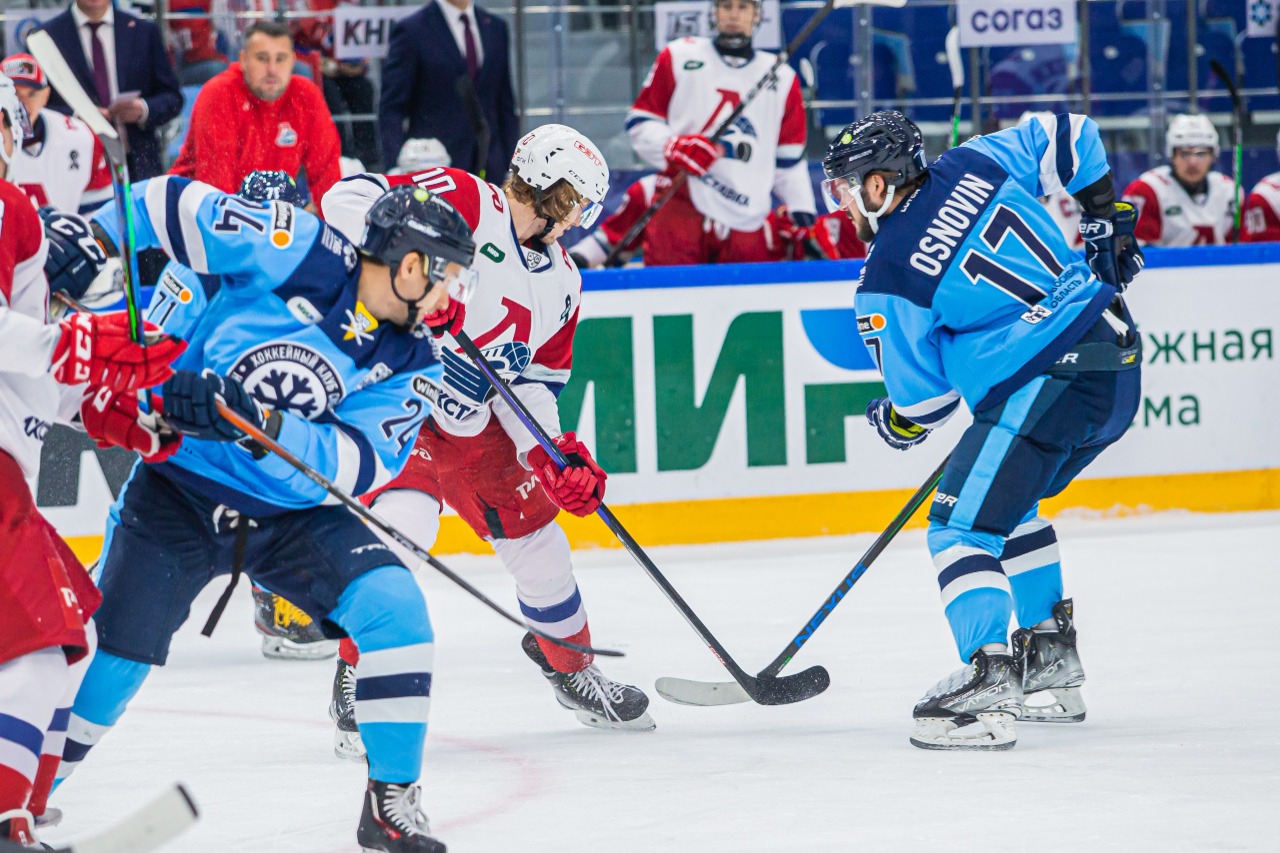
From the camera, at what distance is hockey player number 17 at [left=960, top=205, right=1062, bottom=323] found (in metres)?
3.35

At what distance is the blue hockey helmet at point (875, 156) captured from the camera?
3369mm

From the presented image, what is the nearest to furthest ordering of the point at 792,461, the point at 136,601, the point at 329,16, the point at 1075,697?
1. the point at 136,601
2. the point at 1075,697
3. the point at 792,461
4. the point at 329,16

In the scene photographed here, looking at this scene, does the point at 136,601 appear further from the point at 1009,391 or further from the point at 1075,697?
the point at 1075,697

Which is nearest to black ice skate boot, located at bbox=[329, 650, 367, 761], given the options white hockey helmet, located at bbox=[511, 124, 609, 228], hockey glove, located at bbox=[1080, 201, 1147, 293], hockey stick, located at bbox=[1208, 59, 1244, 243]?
white hockey helmet, located at bbox=[511, 124, 609, 228]

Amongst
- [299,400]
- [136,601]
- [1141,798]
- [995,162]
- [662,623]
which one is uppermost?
[995,162]

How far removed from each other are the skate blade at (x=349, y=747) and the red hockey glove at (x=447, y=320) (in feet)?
2.59

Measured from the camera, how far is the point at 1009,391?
3404mm

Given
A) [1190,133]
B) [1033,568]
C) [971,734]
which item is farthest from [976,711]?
[1190,133]

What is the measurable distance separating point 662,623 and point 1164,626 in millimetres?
1292

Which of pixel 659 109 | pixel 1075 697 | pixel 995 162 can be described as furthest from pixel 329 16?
pixel 1075 697

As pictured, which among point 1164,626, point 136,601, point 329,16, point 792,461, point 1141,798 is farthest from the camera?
point 329,16

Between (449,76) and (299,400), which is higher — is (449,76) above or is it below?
above

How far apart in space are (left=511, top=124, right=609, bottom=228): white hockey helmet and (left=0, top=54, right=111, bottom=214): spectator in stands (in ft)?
7.87

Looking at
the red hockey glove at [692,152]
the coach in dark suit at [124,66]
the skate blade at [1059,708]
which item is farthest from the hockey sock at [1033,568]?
the coach in dark suit at [124,66]
